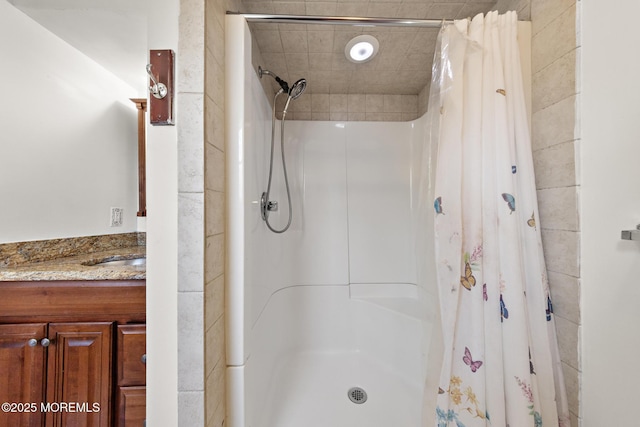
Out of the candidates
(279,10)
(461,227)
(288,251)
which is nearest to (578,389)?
(461,227)

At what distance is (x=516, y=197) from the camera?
0.72 meters

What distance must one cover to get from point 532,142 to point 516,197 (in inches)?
9.9

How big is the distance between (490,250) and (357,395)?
3.37ft

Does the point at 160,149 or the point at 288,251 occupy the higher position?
the point at 160,149

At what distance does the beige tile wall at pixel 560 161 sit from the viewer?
0.66 m

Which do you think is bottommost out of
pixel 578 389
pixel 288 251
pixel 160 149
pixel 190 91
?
pixel 578 389

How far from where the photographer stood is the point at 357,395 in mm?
1168

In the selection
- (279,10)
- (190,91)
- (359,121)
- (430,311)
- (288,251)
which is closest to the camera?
(190,91)

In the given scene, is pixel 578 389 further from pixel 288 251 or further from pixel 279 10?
pixel 279 10

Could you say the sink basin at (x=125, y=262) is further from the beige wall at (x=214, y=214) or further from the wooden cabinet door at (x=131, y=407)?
the beige wall at (x=214, y=214)

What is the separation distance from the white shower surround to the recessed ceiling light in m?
0.47

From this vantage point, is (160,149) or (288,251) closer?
(160,149)

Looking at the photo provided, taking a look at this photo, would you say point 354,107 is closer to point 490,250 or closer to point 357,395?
point 490,250

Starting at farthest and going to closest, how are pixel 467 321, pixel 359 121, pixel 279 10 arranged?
pixel 359 121 < pixel 279 10 < pixel 467 321
